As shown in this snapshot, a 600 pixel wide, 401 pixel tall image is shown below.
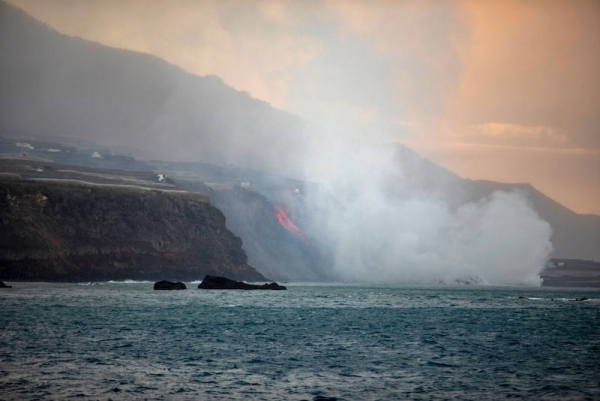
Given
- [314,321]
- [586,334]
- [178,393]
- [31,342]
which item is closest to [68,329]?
[31,342]

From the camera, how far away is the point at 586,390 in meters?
48.9

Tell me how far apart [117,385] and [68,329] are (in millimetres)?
38146

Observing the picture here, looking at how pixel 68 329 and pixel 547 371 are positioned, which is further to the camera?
pixel 68 329

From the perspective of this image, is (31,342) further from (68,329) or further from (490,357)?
(490,357)

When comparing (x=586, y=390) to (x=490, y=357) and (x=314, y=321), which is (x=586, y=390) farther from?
(x=314, y=321)

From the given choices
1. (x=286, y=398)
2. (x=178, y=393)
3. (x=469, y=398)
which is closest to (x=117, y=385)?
(x=178, y=393)

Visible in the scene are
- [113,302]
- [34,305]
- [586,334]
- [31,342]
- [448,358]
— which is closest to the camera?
[448,358]

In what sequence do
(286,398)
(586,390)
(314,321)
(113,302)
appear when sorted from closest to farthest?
(286,398), (586,390), (314,321), (113,302)

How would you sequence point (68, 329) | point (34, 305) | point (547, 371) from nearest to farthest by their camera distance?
point (547, 371), point (68, 329), point (34, 305)

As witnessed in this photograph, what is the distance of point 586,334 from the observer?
8988 cm

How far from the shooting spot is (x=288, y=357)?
65.1 metres

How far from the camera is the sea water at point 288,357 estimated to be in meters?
48.3

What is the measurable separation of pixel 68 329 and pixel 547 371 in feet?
171

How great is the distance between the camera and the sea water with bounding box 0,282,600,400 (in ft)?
159
